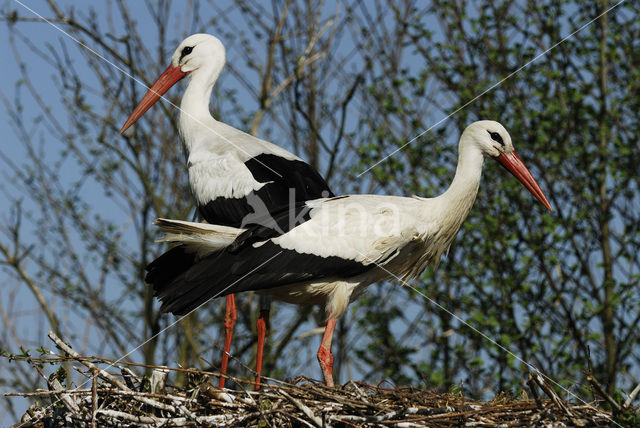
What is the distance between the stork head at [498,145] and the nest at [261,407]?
4.91ft

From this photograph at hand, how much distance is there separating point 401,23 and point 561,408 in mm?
7080

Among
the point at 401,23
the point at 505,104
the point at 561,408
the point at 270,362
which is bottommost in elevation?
the point at 561,408

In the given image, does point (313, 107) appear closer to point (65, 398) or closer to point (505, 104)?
point (505, 104)

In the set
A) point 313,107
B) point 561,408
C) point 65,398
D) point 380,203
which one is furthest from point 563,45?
point 65,398

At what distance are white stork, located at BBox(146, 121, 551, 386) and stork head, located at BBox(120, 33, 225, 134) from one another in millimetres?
1675

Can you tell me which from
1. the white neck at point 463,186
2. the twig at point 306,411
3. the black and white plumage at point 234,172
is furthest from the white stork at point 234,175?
the twig at point 306,411

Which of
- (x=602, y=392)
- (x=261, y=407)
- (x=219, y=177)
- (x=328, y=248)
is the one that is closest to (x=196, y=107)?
(x=219, y=177)

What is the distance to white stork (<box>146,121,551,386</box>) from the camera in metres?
4.83

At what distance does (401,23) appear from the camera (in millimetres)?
10422

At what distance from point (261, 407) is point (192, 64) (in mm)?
3215

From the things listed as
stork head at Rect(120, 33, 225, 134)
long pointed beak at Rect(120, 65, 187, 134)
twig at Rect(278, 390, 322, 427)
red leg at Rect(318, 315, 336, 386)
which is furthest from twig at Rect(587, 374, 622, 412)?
long pointed beak at Rect(120, 65, 187, 134)

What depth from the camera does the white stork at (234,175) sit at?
17.6 feet

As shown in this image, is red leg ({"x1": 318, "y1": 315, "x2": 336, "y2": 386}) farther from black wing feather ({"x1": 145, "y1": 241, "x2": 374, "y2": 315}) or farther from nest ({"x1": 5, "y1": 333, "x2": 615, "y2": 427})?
nest ({"x1": 5, "y1": 333, "x2": 615, "y2": 427})

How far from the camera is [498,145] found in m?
5.34
